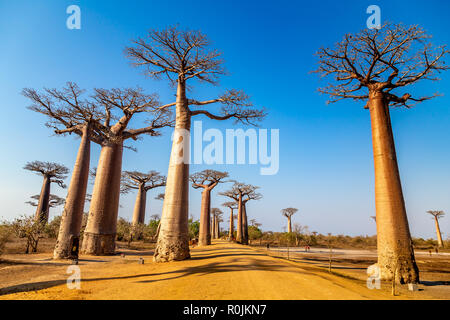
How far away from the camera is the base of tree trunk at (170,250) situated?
786 cm

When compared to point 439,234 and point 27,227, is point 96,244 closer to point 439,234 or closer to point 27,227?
point 27,227

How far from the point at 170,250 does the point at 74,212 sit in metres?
4.76

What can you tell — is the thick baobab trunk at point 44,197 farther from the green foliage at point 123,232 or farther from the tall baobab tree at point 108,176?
the tall baobab tree at point 108,176

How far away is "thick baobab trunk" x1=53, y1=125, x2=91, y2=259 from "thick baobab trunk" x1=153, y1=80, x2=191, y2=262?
3931mm

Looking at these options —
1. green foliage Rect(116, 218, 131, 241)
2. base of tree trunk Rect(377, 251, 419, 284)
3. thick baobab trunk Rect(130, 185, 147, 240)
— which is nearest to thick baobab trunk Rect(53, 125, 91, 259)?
base of tree trunk Rect(377, 251, 419, 284)

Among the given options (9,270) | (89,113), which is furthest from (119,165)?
(9,270)

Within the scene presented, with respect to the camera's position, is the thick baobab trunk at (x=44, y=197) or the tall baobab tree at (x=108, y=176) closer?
the tall baobab tree at (x=108, y=176)

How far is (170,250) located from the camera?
7918 mm

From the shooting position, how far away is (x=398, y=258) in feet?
21.4

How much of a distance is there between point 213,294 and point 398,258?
20.0 ft

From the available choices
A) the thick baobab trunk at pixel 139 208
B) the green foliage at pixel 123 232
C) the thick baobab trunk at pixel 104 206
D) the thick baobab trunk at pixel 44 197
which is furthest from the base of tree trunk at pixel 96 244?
the thick baobab trunk at pixel 44 197

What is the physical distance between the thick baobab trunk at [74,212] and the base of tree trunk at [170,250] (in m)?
3.89

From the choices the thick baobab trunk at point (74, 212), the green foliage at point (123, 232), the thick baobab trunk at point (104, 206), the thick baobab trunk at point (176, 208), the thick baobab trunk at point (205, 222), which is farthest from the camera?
the green foliage at point (123, 232)
